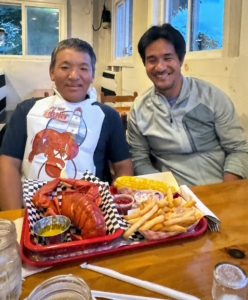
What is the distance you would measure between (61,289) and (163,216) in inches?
14.7

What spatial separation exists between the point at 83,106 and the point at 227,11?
1.21 m

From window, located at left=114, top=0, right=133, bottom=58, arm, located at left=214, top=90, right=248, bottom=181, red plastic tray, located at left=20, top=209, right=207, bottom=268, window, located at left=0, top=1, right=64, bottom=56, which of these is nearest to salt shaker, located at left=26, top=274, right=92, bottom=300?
red plastic tray, located at left=20, top=209, right=207, bottom=268

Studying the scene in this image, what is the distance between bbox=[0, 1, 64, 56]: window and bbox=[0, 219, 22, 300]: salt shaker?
6.10 meters

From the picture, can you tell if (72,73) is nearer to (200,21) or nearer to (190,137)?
(190,137)

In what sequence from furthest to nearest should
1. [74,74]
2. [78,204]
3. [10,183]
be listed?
1. [74,74]
2. [10,183]
3. [78,204]

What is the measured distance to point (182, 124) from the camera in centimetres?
163

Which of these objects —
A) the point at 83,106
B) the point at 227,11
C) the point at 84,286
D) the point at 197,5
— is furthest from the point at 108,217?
the point at 197,5

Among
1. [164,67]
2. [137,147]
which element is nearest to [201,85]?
[164,67]

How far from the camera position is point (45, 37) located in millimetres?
6176

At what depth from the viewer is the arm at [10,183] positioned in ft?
4.41

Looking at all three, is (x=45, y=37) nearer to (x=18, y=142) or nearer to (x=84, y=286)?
(x=18, y=142)

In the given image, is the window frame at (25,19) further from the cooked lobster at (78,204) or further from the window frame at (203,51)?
the cooked lobster at (78,204)

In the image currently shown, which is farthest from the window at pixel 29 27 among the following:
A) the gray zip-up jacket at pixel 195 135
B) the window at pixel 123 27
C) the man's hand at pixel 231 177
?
the man's hand at pixel 231 177

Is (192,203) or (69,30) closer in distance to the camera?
(192,203)
